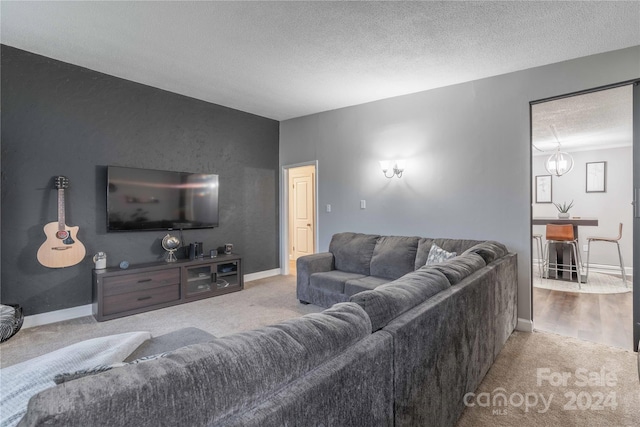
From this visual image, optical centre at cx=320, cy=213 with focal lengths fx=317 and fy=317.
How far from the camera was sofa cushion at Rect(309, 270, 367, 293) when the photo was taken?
11.7ft

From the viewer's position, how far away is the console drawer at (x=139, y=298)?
3.39 meters

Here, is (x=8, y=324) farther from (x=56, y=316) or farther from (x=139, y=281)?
(x=139, y=281)

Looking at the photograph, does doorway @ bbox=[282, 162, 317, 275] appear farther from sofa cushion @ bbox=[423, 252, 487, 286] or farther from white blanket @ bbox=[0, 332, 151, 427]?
white blanket @ bbox=[0, 332, 151, 427]

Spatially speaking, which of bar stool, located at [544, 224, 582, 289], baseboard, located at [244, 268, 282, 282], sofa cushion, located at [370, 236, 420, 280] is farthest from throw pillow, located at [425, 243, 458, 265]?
baseboard, located at [244, 268, 282, 282]

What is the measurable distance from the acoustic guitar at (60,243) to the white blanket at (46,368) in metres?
2.36

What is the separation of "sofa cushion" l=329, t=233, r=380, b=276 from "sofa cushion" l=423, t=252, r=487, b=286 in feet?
5.46

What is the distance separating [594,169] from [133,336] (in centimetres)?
778

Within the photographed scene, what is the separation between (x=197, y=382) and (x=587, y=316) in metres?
4.32

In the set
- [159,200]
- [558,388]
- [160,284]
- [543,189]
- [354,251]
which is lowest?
[558,388]

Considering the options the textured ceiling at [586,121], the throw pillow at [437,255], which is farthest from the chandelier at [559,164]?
the throw pillow at [437,255]

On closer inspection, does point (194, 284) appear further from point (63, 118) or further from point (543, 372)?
point (543, 372)

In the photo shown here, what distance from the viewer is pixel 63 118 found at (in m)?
3.38

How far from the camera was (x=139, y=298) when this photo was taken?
3.60m

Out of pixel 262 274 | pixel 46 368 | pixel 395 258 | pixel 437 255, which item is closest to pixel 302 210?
pixel 262 274
